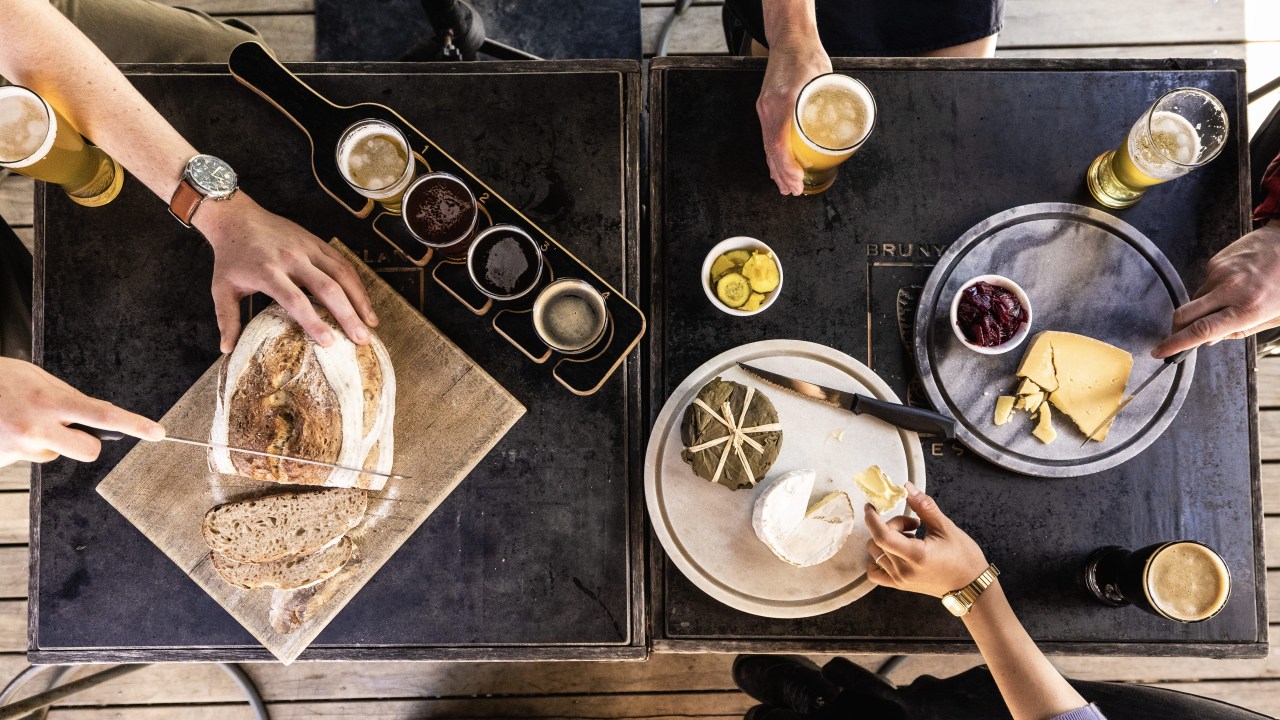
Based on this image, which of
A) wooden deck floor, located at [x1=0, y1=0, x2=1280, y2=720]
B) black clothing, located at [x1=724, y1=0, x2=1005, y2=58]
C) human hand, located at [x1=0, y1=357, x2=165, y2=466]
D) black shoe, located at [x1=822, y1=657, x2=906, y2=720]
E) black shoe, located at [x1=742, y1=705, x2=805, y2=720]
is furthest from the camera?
wooden deck floor, located at [x1=0, y1=0, x2=1280, y2=720]

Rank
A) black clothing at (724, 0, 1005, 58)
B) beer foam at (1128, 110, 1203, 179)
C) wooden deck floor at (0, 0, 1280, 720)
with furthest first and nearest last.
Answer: wooden deck floor at (0, 0, 1280, 720)
black clothing at (724, 0, 1005, 58)
beer foam at (1128, 110, 1203, 179)

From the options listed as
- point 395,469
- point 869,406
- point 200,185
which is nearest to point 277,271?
point 200,185

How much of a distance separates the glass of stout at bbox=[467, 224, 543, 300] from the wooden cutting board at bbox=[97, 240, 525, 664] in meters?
0.19

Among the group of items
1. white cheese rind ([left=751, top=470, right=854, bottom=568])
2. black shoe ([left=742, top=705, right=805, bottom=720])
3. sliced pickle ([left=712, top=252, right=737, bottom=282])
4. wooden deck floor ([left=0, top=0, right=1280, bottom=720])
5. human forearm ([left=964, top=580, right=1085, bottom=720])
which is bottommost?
wooden deck floor ([left=0, top=0, right=1280, bottom=720])

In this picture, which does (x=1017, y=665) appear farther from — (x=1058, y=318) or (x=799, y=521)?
(x=1058, y=318)

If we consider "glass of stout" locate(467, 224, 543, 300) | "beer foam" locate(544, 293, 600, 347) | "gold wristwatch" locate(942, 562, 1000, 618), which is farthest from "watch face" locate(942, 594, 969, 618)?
"glass of stout" locate(467, 224, 543, 300)

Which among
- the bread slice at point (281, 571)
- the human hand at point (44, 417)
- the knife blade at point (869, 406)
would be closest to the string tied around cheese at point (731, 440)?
the knife blade at point (869, 406)

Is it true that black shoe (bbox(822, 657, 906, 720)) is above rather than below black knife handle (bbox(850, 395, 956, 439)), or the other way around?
below

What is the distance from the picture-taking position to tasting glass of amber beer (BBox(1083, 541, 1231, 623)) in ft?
4.39

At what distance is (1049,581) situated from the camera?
150cm

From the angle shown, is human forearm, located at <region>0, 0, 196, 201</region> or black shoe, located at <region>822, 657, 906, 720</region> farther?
black shoe, located at <region>822, 657, 906, 720</region>

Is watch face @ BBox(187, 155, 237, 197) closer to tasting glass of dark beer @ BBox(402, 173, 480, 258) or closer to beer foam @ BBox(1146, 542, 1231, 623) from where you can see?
tasting glass of dark beer @ BBox(402, 173, 480, 258)

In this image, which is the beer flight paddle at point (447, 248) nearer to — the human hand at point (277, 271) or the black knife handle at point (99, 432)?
the human hand at point (277, 271)

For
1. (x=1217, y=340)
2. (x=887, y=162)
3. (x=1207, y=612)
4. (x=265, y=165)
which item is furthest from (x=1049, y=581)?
(x=265, y=165)
